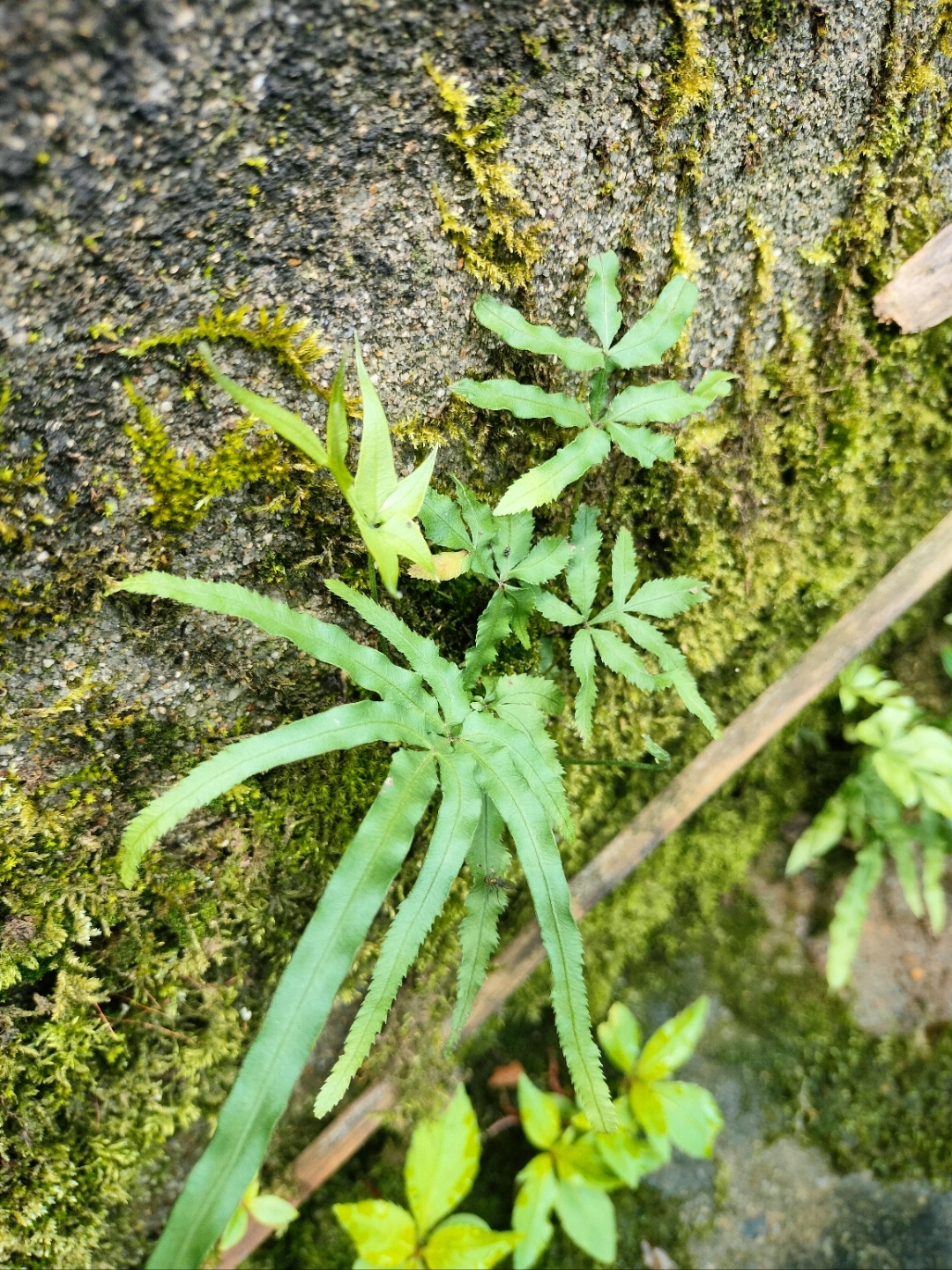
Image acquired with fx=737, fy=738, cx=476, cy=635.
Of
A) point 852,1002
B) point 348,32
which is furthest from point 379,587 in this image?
point 852,1002

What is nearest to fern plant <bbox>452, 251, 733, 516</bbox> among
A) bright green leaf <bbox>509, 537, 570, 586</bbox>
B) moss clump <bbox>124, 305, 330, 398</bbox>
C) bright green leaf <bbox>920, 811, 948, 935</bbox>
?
bright green leaf <bbox>509, 537, 570, 586</bbox>

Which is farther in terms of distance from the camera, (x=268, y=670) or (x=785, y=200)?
(x=785, y=200)

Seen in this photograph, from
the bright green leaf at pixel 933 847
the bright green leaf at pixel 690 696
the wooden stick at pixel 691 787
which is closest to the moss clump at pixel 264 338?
the bright green leaf at pixel 690 696

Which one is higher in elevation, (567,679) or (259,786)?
(567,679)

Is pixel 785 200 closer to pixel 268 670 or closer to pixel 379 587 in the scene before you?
pixel 379 587

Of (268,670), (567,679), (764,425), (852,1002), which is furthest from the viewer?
(852,1002)

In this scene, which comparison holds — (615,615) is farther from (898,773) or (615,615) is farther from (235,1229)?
(235,1229)

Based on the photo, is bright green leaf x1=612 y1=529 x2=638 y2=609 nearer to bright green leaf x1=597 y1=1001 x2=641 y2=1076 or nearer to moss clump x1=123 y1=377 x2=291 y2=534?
moss clump x1=123 y1=377 x2=291 y2=534

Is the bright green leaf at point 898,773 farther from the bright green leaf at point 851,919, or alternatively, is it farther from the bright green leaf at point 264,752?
the bright green leaf at point 264,752
